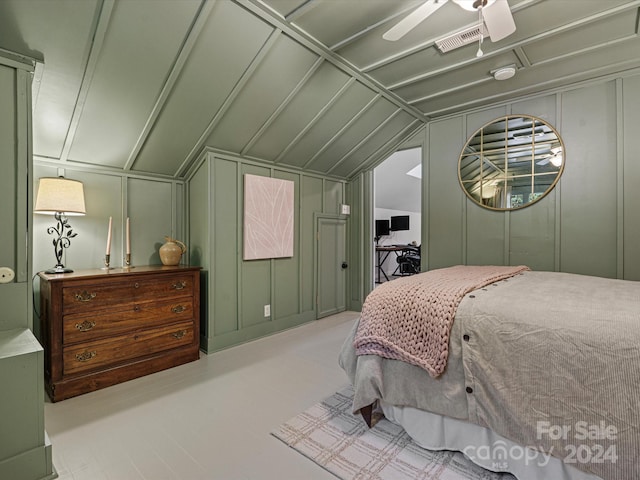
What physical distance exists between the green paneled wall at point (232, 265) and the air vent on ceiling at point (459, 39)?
2.10 m

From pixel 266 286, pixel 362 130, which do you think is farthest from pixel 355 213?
pixel 266 286

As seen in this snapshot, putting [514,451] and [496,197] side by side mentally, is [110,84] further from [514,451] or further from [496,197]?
[496,197]

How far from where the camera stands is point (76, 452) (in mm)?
1716

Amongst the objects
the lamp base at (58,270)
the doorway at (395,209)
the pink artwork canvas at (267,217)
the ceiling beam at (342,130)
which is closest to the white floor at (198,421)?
the lamp base at (58,270)

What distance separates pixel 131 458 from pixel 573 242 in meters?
4.15

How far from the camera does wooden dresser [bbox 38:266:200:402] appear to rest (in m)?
2.25

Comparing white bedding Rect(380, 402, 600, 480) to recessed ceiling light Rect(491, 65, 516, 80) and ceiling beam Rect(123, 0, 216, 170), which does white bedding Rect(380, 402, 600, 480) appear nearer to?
ceiling beam Rect(123, 0, 216, 170)

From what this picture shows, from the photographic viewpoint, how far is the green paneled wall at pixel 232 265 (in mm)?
3211

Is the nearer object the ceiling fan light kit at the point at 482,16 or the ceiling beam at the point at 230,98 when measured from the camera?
the ceiling fan light kit at the point at 482,16

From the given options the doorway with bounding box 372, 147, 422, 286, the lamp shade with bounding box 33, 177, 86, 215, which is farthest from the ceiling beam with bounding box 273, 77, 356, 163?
the doorway with bounding box 372, 147, 422, 286

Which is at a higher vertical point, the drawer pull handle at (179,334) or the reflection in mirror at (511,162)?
the reflection in mirror at (511,162)

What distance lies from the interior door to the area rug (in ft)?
7.93

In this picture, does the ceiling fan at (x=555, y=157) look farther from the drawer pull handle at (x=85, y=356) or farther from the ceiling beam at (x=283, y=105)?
the drawer pull handle at (x=85, y=356)

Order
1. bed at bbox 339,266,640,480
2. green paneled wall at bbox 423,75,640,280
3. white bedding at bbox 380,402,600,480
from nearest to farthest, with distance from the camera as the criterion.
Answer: bed at bbox 339,266,640,480 < white bedding at bbox 380,402,600,480 < green paneled wall at bbox 423,75,640,280
